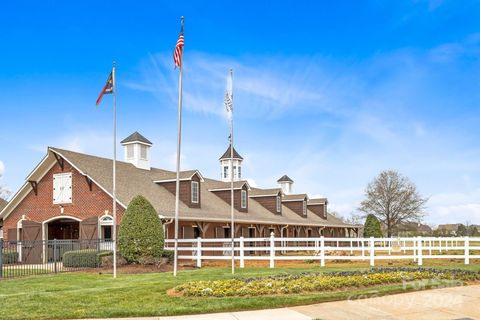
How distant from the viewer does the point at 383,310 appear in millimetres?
9930

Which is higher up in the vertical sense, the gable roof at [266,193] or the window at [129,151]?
the window at [129,151]

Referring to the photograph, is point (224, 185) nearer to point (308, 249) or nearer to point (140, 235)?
point (140, 235)

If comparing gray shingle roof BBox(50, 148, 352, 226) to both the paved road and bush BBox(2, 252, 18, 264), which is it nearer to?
bush BBox(2, 252, 18, 264)

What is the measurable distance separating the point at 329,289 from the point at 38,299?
271 inches

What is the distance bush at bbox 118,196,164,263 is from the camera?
20.8 metres

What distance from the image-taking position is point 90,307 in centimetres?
1048

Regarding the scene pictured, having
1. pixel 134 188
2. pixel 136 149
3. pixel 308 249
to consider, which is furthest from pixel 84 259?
pixel 136 149

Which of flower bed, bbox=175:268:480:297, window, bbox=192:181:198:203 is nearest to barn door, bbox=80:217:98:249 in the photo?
window, bbox=192:181:198:203

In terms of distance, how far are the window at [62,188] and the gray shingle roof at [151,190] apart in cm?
129

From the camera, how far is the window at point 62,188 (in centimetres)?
2740

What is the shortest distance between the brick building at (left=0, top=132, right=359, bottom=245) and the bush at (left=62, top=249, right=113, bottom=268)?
392 centimetres

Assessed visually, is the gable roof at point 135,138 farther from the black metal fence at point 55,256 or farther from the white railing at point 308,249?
the black metal fence at point 55,256

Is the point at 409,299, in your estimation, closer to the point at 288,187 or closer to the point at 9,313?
the point at 9,313

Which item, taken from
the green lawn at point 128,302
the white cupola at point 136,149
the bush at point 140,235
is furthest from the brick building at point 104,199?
the green lawn at point 128,302
